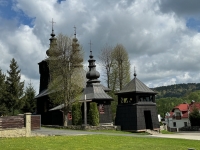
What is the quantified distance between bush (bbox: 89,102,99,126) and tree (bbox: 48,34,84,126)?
7.49ft

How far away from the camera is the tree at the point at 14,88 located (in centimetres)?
3950

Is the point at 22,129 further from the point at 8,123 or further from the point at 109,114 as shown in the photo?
the point at 109,114

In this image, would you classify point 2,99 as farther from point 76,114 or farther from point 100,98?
point 100,98

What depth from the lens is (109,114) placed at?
35875 millimetres

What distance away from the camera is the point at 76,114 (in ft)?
111

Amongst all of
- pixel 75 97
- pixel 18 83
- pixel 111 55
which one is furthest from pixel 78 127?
pixel 111 55

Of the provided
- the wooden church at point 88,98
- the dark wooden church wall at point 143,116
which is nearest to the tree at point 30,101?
the wooden church at point 88,98

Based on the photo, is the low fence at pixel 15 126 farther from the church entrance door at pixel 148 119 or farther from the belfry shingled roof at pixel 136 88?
the church entrance door at pixel 148 119

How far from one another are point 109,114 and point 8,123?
57.6ft

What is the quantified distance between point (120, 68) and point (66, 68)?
13.7 meters

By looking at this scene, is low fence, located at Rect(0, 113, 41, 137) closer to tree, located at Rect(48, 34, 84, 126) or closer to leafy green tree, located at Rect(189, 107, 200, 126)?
tree, located at Rect(48, 34, 84, 126)

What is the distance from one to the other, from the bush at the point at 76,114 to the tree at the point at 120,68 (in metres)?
12.1

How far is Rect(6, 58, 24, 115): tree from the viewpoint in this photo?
39500 millimetres

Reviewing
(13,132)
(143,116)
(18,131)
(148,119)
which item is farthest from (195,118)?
(13,132)
